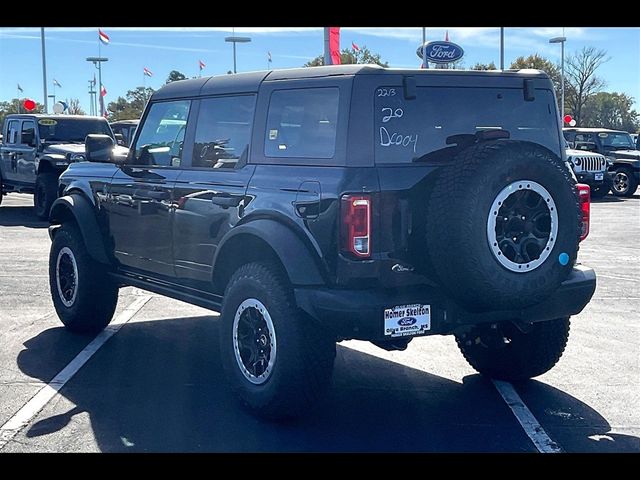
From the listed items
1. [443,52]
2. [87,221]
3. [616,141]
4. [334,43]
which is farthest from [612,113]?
[87,221]

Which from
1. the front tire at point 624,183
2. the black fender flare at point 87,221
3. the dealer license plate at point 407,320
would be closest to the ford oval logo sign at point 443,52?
the front tire at point 624,183

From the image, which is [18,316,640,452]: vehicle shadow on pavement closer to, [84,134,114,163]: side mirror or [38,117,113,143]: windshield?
[84,134,114,163]: side mirror

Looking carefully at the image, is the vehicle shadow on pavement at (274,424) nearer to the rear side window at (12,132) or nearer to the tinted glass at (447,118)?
the tinted glass at (447,118)

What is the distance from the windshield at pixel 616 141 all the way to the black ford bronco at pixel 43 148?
1350 cm

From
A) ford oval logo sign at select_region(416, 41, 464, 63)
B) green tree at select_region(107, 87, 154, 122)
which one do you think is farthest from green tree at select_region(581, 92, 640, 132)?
ford oval logo sign at select_region(416, 41, 464, 63)

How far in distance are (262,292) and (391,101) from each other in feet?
4.22

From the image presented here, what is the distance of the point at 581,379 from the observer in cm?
600

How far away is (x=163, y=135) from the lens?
636 centimetres

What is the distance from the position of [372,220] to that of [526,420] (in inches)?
62.6

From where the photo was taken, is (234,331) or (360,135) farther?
(234,331)

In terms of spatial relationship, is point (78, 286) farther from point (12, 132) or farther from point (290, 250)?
point (12, 132)

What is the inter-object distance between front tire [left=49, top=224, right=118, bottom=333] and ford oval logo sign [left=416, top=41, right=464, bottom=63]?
12348 mm
